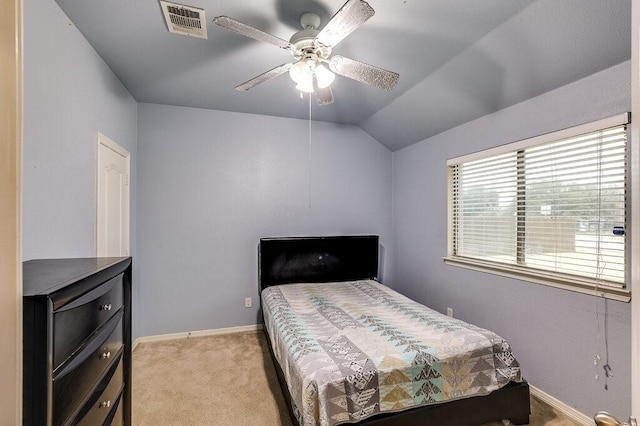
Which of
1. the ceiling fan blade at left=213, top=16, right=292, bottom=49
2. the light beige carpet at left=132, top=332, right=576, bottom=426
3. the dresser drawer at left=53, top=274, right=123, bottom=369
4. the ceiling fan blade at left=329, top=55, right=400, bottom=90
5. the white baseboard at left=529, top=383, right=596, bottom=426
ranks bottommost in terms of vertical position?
the light beige carpet at left=132, top=332, right=576, bottom=426

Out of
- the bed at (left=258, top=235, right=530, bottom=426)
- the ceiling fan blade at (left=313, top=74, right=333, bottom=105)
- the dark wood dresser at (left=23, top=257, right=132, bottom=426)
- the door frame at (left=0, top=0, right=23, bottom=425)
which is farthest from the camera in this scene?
the ceiling fan blade at (left=313, top=74, right=333, bottom=105)

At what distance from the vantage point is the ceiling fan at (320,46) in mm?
1457

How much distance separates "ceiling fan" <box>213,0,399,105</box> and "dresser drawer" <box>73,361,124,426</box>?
168 cm

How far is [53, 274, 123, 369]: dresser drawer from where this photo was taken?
859mm

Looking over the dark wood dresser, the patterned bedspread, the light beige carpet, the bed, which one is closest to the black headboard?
the light beige carpet

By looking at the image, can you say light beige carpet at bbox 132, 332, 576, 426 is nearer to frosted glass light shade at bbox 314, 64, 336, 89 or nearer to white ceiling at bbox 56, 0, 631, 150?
frosted glass light shade at bbox 314, 64, 336, 89

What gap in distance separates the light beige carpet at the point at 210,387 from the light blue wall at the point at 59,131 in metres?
1.18

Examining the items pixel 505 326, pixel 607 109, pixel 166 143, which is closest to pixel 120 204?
pixel 166 143

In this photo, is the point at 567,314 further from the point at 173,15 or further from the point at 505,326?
the point at 173,15

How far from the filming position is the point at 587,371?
6.51 feet

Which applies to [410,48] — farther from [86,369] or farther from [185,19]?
[86,369]

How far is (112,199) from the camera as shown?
2.57 m

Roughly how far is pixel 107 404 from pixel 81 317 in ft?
1.60

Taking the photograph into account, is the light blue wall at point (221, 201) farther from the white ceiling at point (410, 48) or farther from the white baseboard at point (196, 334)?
the white ceiling at point (410, 48)
